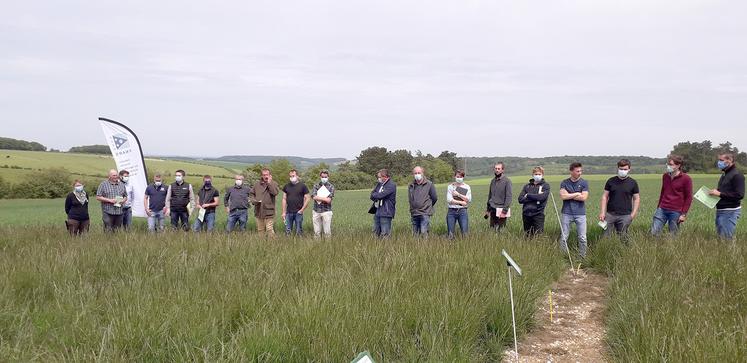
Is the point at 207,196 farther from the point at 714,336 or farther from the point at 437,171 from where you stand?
the point at 437,171

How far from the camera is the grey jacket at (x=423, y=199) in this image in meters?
9.40

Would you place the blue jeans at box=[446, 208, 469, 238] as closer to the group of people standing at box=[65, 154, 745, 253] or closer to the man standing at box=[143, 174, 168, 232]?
the group of people standing at box=[65, 154, 745, 253]

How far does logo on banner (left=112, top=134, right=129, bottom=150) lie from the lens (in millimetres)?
13022

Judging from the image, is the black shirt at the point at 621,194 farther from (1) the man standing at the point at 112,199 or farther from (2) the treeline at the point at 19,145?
(2) the treeline at the point at 19,145

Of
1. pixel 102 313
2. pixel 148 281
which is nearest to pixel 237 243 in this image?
pixel 148 281

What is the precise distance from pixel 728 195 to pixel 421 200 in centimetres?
513

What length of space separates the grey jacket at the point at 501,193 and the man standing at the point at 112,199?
8071mm

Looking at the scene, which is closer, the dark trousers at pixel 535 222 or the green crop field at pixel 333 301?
the green crop field at pixel 333 301

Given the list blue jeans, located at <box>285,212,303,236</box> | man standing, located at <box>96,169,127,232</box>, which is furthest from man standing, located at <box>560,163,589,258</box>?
man standing, located at <box>96,169,127,232</box>

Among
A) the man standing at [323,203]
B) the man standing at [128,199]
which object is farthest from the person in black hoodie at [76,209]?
the man standing at [323,203]

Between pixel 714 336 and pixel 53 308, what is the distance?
5.24 meters

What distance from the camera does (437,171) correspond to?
69.0 m

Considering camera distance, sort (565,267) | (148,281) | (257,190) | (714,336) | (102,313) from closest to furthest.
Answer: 1. (714,336)
2. (102,313)
3. (148,281)
4. (565,267)
5. (257,190)

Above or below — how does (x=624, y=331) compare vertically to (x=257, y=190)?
below
